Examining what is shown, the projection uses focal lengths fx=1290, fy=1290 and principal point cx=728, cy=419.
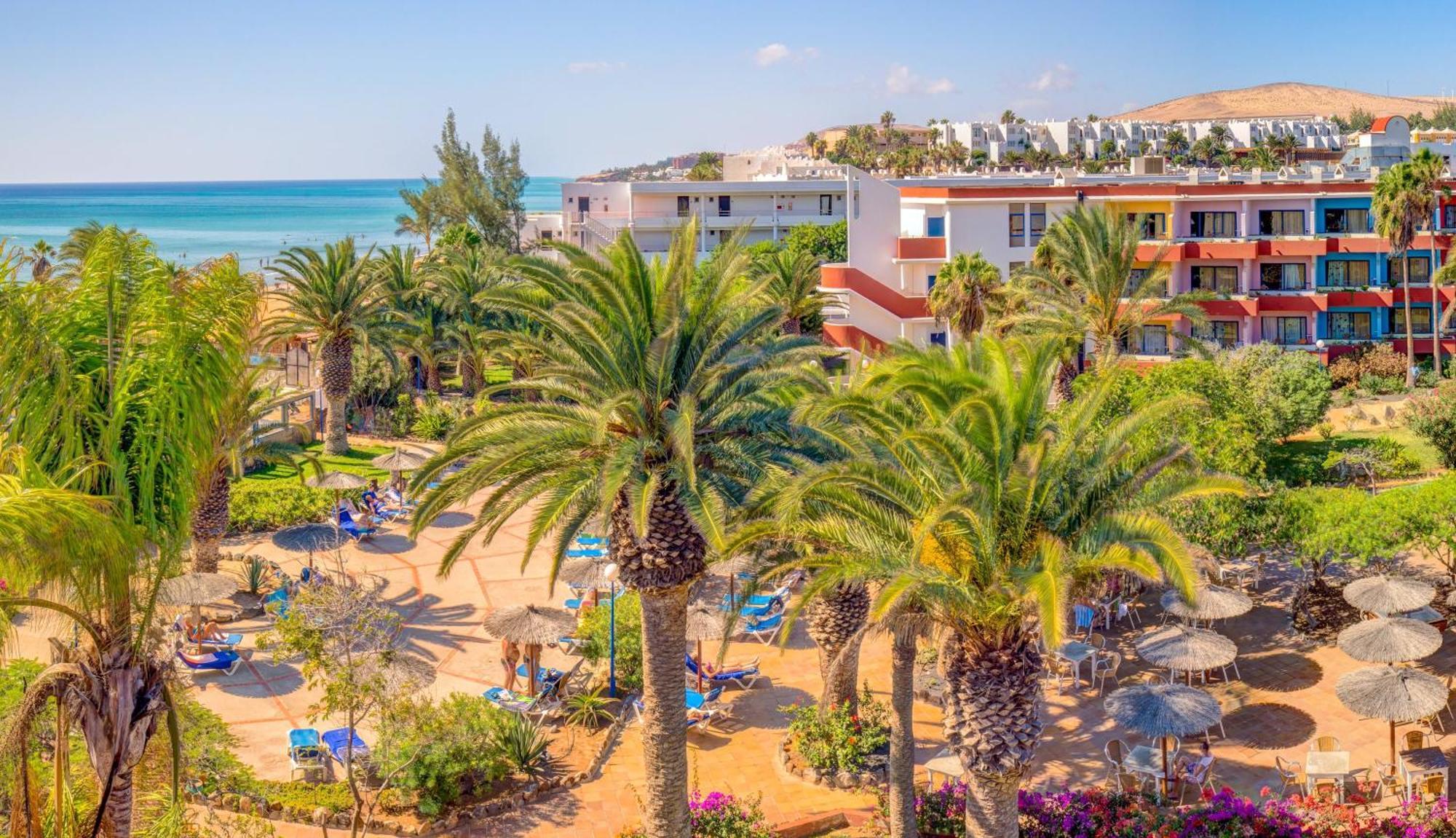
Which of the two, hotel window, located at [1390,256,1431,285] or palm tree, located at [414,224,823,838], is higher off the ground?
hotel window, located at [1390,256,1431,285]

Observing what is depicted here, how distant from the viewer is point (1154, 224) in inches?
2032

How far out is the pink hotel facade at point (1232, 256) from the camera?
164 feet

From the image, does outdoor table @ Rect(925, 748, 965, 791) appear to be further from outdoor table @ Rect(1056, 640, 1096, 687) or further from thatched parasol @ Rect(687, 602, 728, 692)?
thatched parasol @ Rect(687, 602, 728, 692)

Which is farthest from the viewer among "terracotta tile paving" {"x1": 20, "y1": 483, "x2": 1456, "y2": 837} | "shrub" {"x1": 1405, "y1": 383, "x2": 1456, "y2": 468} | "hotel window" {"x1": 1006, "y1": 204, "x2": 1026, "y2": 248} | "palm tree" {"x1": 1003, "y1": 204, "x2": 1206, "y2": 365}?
"hotel window" {"x1": 1006, "y1": 204, "x2": 1026, "y2": 248}

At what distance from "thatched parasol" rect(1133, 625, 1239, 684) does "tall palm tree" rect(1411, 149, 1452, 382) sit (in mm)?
31223

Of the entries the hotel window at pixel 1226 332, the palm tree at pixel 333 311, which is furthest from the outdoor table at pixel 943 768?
the hotel window at pixel 1226 332

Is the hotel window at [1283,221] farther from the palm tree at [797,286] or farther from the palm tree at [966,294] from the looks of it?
the palm tree at [797,286]

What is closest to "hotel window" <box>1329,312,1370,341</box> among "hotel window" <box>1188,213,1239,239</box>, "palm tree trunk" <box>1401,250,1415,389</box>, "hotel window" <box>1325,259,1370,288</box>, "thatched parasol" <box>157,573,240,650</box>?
"hotel window" <box>1325,259,1370,288</box>

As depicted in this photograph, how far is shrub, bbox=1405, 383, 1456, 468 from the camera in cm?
3183

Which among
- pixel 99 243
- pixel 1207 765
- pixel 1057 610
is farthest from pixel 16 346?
pixel 1207 765

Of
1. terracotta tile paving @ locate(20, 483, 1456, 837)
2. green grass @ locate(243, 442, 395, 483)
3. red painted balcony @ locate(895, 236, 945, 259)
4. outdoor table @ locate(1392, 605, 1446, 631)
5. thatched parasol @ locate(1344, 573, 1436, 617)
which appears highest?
red painted balcony @ locate(895, 236, 945, 259)

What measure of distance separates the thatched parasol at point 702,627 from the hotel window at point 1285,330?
36.3 m

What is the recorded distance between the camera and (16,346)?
10953 millimetres

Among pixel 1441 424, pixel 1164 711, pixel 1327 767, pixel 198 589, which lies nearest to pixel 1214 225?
pixel 1441 424
